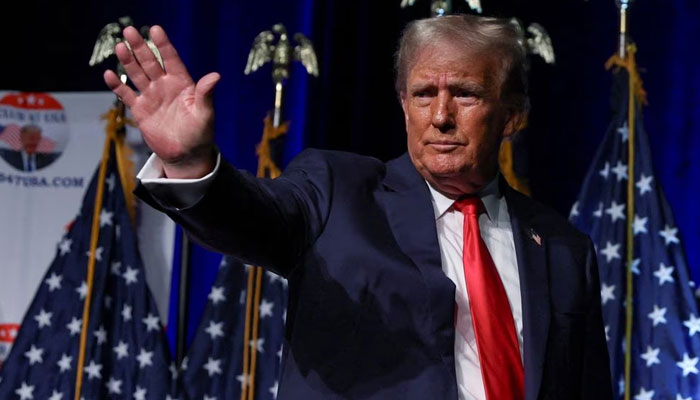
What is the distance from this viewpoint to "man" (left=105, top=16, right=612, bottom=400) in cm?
146

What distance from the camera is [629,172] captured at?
367 cm

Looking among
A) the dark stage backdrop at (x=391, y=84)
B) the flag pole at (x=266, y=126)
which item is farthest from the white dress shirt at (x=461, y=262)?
the dark stage backdrop at (x=391, y=84)

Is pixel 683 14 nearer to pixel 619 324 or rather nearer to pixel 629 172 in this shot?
pixel 629 172

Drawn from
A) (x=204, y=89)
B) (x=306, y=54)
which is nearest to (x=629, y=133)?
(x=306, y=54)

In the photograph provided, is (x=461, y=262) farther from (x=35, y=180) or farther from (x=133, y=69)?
(x=35, y=180)

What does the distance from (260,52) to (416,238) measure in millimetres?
2077

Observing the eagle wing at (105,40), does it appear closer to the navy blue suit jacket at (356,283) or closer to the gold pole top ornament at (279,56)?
the gold pole top ornament at (279,56)

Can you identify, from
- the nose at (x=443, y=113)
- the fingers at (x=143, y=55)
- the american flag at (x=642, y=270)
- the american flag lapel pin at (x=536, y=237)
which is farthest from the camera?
the american flag at (x=642, y=270)

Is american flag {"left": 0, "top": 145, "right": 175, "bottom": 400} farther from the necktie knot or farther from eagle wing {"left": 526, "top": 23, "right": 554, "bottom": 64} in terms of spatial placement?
the necktie knot

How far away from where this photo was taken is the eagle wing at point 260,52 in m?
3.73

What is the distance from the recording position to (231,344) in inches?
146

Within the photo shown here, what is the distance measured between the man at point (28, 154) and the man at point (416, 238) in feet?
7.77

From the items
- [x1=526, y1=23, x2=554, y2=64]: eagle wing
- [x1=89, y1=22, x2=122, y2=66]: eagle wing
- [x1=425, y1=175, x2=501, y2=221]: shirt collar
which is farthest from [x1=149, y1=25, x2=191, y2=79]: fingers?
[x1=526, y1=23, x2=554, y2=64]: eagle wing

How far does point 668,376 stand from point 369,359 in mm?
2045
